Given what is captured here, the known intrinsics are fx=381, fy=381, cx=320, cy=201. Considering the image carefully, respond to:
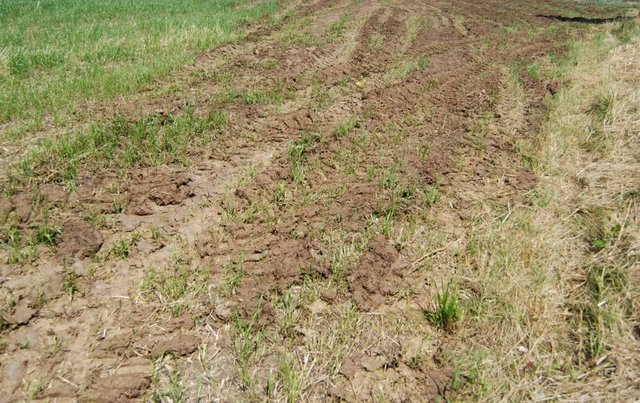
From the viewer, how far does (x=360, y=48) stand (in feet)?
31.6

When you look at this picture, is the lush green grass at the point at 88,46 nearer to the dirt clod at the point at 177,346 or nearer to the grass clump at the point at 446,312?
the dirt clod at the point at 177,346

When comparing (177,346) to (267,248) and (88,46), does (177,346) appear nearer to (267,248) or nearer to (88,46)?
(267,248)

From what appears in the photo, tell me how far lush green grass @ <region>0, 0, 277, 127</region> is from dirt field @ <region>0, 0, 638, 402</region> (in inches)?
28.5

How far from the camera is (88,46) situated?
27.7ft

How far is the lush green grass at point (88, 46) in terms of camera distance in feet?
19.5

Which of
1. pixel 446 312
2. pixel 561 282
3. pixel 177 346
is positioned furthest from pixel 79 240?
pixel 561 282

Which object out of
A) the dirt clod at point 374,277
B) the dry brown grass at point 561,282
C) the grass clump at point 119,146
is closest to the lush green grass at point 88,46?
the grass clump at point 119,146

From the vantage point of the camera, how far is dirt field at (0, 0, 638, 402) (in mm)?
2535

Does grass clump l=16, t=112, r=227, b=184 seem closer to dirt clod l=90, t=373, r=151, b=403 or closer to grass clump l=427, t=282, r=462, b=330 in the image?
dirt clod l=90, t=373, r=151, b=403

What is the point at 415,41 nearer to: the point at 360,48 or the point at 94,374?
the point at 360,48

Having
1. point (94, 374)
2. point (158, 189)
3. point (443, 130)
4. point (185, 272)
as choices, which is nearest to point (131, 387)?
point (94, 374)

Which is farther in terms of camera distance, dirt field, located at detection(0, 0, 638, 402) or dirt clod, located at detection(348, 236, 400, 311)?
dirt clod, located at detection(348, 236, 400, 311)

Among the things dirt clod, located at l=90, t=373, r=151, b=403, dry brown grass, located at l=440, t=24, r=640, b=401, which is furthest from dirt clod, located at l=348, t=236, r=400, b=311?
dirt clod, located at l=90, t=373, r=151, b=403

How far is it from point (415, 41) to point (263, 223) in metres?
9.03
